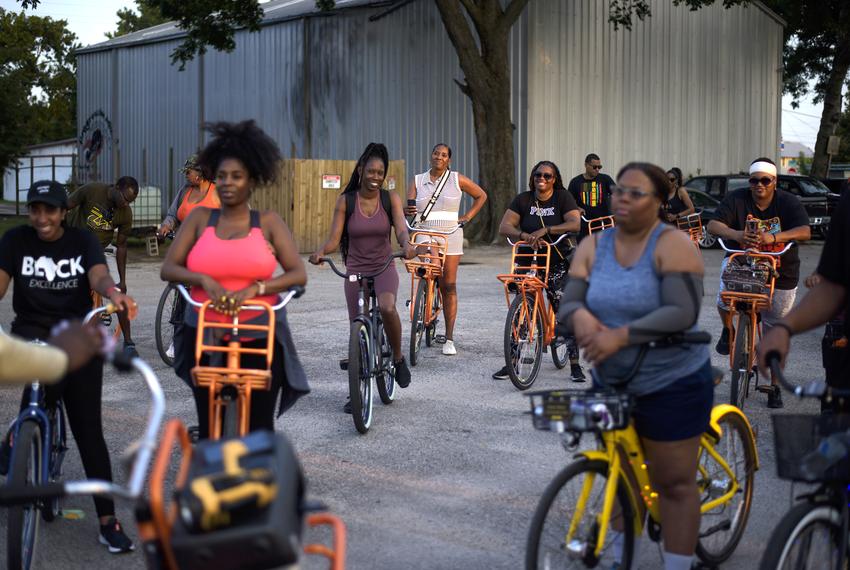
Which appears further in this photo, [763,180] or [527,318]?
[527,318]

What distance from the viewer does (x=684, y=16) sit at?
33.0 metres

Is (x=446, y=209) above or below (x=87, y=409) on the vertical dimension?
above

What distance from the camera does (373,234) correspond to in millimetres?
8406

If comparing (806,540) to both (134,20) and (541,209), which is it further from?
(134,20)

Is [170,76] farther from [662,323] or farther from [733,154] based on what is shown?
[662,323]

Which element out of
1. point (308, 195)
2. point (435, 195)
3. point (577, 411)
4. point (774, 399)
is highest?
point (308, 195)

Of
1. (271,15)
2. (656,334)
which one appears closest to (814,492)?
(656,334)

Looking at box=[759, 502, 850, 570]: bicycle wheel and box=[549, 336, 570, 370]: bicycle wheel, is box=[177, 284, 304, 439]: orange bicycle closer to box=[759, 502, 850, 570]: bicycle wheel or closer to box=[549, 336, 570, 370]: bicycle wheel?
box=[759, 502, 850, 570]: bicycle wheel

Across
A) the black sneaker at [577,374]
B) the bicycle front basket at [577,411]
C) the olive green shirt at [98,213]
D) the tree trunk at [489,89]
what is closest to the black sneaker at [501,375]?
the black sneaker at [577,374]

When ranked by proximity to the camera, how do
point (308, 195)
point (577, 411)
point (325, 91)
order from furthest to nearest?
point (325, 91) < point (308, 195) < point (577, 411)

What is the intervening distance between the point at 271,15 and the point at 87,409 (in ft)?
99.1

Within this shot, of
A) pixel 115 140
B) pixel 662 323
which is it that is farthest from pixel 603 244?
pixel 115 140

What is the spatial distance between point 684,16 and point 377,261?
26.9 m

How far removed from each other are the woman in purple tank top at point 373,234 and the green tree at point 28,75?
3411cm
